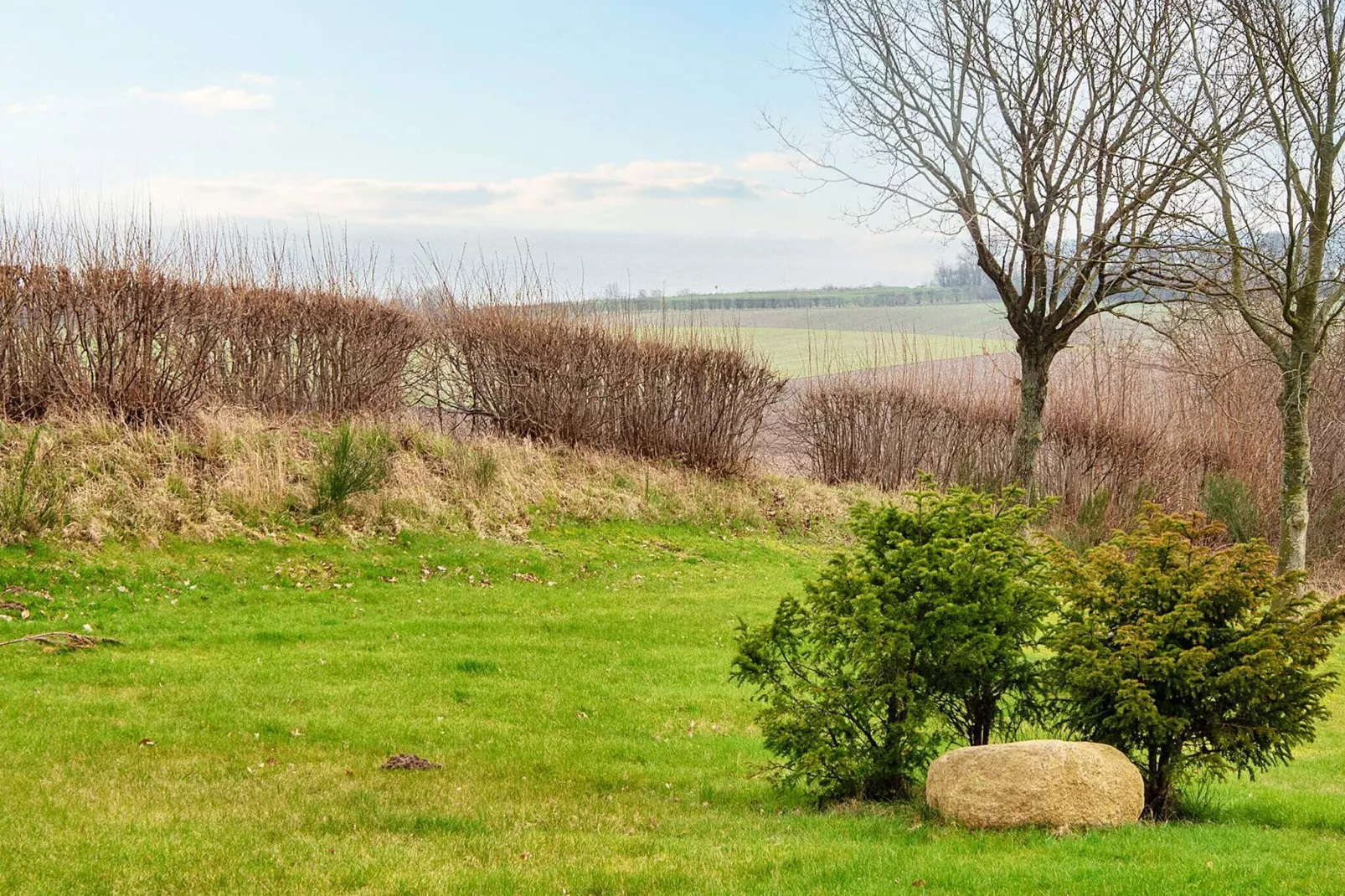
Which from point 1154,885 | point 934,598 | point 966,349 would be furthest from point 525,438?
point 966,349

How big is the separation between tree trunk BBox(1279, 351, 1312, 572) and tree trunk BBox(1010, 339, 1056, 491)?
4.54m

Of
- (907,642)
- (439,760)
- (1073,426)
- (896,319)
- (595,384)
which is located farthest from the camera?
(896,319)

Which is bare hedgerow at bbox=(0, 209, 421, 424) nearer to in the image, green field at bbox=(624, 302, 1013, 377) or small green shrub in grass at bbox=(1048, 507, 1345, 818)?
green field at bbox=(624, 302, 1013, 377)

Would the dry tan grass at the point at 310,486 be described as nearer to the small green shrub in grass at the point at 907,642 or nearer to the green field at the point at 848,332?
the green field at the point at 848,332

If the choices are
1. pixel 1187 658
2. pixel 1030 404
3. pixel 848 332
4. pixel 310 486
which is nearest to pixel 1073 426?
pixel 1030 404

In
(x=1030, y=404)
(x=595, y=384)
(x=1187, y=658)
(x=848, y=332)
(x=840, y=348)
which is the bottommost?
(x=1187, y=658)

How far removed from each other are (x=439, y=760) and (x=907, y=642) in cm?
366

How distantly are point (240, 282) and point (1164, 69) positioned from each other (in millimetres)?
16216

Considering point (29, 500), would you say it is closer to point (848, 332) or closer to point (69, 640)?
point (69, 640)

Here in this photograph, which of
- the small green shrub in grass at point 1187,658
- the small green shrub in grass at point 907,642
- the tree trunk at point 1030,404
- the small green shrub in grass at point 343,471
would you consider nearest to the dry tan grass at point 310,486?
the small green shrub in grass at point 343,471

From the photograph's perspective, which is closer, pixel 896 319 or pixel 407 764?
pixel 407 764

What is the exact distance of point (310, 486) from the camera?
1574 cm

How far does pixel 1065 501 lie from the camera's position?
25.3 m

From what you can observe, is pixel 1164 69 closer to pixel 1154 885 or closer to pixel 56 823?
pixel 1154 885
